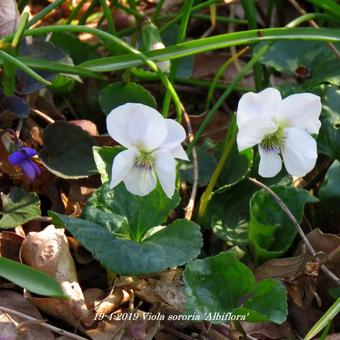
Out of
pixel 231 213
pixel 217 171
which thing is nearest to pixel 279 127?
pixel 217 171

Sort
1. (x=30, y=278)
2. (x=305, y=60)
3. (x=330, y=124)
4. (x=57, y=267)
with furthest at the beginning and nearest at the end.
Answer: (x=305, y=60) → (x=330, y=124) → (x=57, y=267) → (x=30, y=278)

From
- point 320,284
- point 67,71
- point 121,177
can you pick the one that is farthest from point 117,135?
point 320,284

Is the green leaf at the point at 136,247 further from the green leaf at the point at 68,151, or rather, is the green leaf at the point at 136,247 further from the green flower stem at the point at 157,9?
the green flower stem at the point at 157,9

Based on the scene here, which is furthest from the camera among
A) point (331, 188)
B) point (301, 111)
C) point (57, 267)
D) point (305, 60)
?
point (305, 60)

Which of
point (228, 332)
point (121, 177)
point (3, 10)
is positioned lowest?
point (228, 332)

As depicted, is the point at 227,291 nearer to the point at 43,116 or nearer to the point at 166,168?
the point at 166,168

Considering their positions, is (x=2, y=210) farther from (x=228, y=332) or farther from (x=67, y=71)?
(x=228, y=332)

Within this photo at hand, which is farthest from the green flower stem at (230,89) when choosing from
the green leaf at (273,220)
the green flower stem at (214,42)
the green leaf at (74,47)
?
the green leaf at (74,47)
